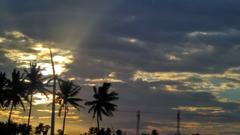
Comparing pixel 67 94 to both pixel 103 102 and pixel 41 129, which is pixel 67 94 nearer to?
pixel 103 102

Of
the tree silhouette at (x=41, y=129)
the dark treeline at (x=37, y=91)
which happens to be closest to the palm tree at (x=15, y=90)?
the dark treeline at (x=37, y=91)

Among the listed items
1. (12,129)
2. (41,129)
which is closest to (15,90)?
(12,129)

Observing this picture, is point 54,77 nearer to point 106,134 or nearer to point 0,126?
point 0,126

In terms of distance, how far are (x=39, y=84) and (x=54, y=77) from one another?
79.6ft

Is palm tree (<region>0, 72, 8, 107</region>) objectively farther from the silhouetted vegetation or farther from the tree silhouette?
the tree silhouette

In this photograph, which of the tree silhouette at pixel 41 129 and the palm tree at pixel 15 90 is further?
the tree silhouette at pixel 41 129

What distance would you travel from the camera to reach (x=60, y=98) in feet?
369

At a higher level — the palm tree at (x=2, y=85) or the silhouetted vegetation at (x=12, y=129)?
the palm tree at (x=2, y=85)

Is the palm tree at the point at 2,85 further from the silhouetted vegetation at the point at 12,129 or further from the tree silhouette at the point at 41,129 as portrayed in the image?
the tree silhouette at the point at 41,129

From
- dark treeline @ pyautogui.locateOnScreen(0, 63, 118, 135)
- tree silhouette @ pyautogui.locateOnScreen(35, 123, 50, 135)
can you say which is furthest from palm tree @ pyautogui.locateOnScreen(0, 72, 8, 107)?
tree silhouette @ pyautogui.locateOnScreen(35, 123, 50, 135)

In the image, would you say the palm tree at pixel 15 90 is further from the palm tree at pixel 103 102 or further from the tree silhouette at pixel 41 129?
the tree silhouette at pixel 41 129

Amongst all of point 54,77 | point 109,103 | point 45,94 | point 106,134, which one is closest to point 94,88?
point 109,103

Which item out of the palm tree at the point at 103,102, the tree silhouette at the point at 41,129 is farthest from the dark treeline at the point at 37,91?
the tree silhouette at the point at 41,129

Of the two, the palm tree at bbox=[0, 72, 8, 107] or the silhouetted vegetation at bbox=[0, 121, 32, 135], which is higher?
the palm tree at bbox=[0, 72, 8, 107]
